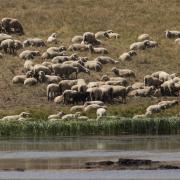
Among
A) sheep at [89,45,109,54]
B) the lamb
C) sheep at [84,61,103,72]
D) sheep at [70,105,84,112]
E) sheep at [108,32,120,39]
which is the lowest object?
sheep at [70,105,84,112]

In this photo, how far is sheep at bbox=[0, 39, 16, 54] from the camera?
63.6 metres

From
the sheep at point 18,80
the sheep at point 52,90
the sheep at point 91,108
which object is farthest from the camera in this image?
the sheep at point 18,80

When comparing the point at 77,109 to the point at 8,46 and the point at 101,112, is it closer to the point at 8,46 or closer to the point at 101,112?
the point at 101,112

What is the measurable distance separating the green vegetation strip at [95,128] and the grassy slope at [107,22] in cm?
1266

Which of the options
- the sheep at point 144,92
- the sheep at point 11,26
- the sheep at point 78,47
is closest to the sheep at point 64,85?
the sheep at point 144,92

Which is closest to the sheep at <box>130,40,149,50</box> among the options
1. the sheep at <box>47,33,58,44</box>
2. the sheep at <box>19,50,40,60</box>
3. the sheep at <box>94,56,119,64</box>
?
the sheep at <box>94,56,119,64</box>

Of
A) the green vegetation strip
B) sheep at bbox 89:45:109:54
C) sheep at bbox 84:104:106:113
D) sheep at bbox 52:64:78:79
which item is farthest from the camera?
sheep at bbox 89:45:109:54

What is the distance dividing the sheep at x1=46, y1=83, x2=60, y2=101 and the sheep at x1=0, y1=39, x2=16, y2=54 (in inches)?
369

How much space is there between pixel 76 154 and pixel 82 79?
22.1 meters

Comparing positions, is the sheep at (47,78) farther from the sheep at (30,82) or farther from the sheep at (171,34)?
the sheep at (171,34)

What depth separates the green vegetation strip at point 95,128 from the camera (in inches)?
1722

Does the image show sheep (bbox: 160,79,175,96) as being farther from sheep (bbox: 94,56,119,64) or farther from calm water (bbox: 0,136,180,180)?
calm water (bbox: 0,136,180,180)

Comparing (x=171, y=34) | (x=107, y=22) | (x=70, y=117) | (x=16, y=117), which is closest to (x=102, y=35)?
(x=107, y=22)

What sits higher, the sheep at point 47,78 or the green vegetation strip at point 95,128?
the sheep at point 47,78
